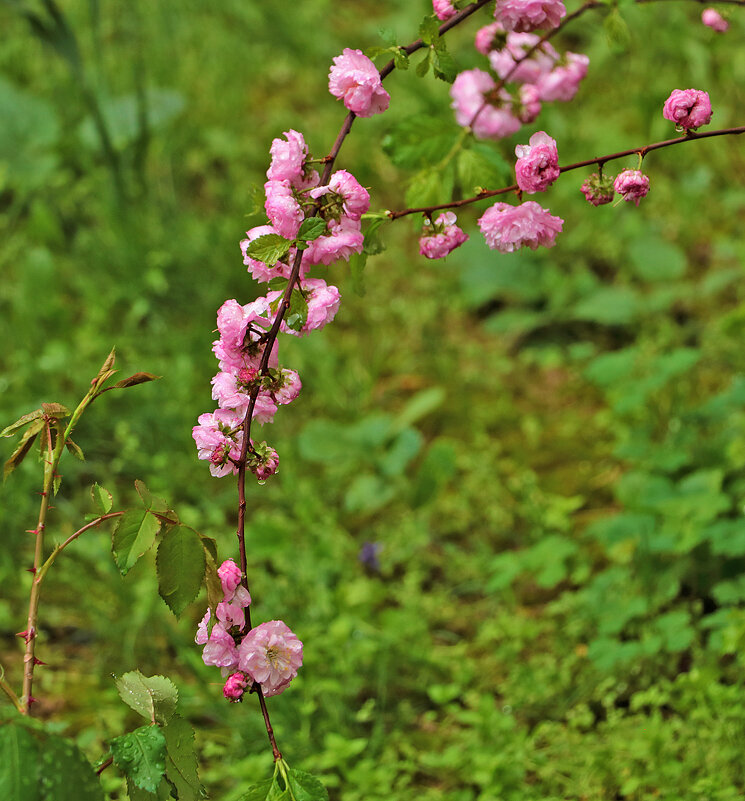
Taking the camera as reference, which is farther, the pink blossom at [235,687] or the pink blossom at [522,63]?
→ the pink blossom at [522,63]

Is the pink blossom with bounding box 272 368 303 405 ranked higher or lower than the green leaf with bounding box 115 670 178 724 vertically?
higher

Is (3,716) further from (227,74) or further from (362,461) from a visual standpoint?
(227,74)

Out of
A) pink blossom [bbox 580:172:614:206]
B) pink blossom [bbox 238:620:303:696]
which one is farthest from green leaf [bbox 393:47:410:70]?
pink blossom [bbox 238:620:303:696]

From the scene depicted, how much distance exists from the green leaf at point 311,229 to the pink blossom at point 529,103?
601 millimetres

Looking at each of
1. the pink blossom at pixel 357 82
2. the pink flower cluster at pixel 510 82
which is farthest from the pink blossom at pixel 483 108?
the pink blossom at pixel 357 82

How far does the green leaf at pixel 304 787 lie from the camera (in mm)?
852

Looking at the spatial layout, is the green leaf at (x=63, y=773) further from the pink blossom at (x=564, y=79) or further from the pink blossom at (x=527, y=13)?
the pink blossom at (x=564, y=79)

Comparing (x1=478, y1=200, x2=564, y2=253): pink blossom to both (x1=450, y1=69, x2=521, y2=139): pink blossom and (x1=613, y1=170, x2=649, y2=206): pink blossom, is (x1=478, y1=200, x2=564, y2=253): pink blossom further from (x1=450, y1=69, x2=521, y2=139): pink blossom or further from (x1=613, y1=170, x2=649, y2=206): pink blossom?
(x1=450, y1=69, x2=521, y2=139): pink blossom

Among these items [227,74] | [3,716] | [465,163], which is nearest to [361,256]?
[465,163]

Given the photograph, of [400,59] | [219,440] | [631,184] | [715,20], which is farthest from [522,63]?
[219,440]

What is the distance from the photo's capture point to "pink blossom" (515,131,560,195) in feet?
3.14

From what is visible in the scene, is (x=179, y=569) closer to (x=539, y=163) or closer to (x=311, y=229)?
(x=311, y=229)

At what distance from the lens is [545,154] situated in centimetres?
96

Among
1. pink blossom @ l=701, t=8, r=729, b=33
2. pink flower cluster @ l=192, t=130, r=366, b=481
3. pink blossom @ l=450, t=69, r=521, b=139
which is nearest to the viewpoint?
pink flower cluster @ l=192, t=130, r=366, b=481
